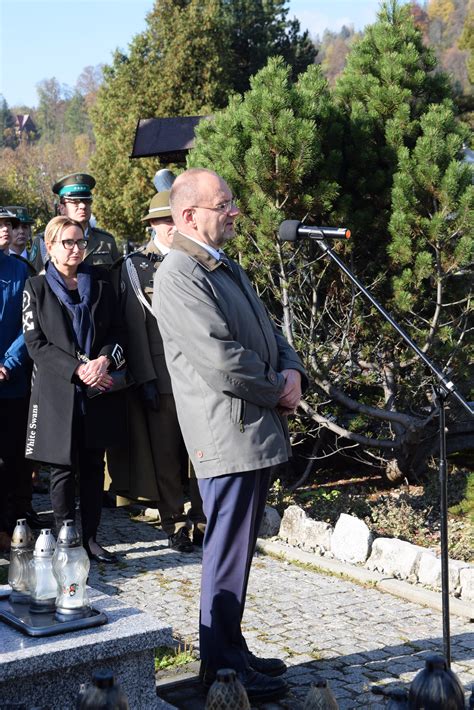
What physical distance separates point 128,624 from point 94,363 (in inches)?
92.0

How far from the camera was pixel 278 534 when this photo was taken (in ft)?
20.5

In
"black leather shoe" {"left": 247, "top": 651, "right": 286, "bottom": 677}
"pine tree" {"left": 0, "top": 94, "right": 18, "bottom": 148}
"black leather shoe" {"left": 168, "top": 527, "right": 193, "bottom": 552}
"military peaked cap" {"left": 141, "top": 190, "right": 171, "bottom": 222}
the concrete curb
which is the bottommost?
"black leather shoe" {"left": 247, "top": 651, "right": 286, "bottom": 677}

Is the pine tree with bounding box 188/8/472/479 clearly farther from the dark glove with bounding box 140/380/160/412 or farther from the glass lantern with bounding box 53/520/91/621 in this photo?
the glass lantern with bounding box 53/520/91/621

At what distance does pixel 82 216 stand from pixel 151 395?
1417 mm

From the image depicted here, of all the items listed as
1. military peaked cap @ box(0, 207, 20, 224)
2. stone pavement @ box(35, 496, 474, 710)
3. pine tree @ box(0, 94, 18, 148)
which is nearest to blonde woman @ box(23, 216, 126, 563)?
stone pavement @ box(35, 496, 474, 710)

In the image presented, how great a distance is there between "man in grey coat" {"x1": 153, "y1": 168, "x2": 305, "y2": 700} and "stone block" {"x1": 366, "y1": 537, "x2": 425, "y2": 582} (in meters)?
1.61

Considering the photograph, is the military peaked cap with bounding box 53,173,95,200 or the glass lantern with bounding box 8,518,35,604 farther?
the military peaked cap with bounding box 53,173,95,200

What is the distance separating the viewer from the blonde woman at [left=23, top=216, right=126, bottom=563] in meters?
5.53

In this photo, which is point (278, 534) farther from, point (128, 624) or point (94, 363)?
point (128, 624)

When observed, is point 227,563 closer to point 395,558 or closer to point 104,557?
point 395,558

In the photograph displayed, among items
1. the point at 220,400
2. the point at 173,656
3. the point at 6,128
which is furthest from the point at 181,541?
the point at 6,128

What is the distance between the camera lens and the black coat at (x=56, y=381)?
5520 mm

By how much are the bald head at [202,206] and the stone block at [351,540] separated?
2487mm

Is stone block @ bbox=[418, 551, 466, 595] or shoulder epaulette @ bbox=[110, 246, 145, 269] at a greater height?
shoulder epaulette @ bbox=[110, 246, 145, 269]
